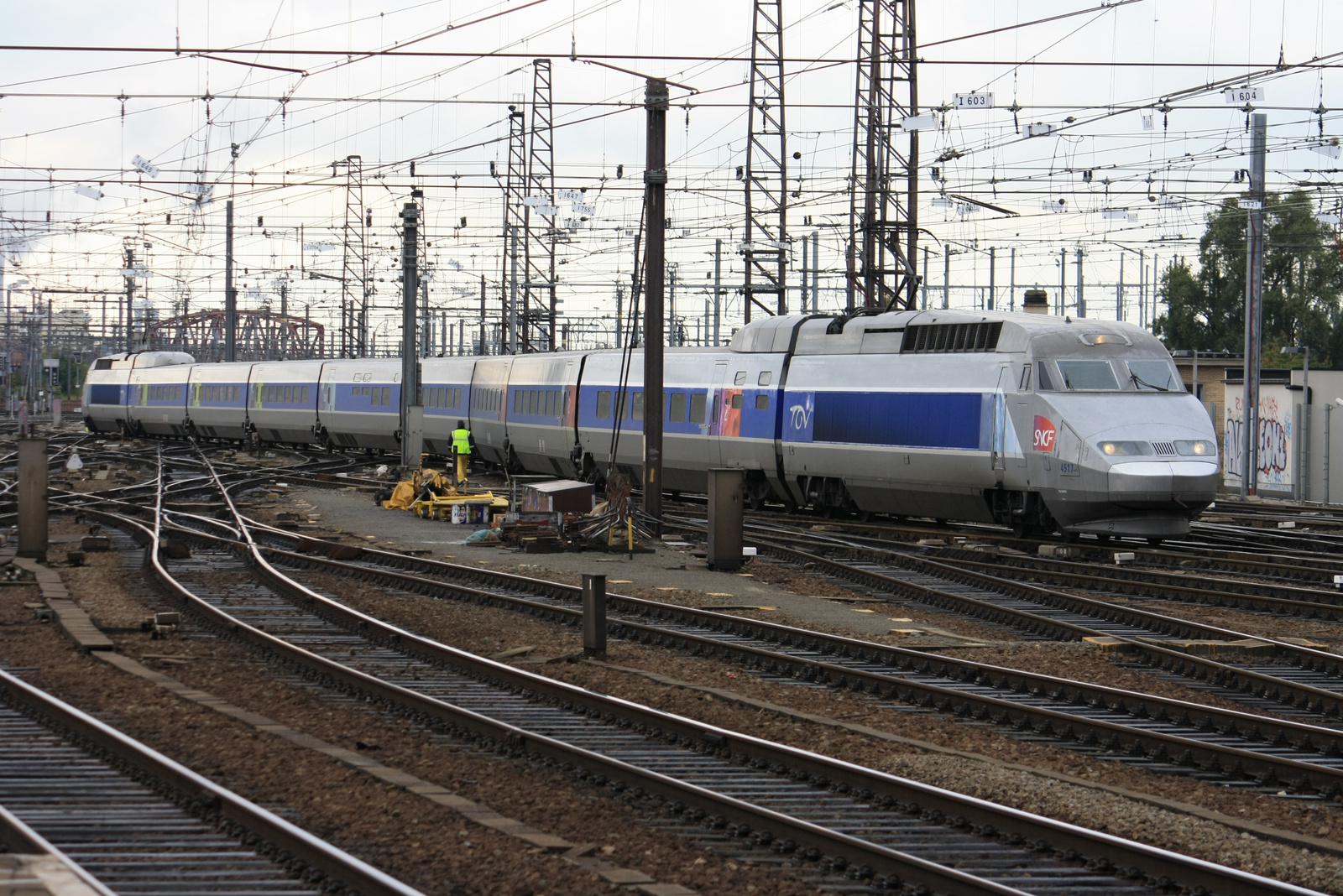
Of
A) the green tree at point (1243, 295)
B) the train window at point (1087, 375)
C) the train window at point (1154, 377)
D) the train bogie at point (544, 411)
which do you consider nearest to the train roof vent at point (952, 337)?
the train window at point (1087, 375)

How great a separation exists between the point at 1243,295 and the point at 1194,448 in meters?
57.1

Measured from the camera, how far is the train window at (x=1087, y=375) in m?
21.2

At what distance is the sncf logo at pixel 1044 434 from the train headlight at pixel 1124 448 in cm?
75

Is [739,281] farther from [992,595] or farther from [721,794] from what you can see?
[721,794]

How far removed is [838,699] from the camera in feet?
38.1

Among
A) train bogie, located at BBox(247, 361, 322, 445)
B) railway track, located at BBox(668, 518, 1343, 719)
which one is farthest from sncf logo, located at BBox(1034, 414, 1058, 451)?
train bogie, located at BBox(247, 361, 322, 445)

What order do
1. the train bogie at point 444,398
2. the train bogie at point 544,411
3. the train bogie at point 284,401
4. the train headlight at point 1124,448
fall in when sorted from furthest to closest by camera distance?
the train bogie at point 284,401 < the train bogie at point 444,398 < the train bogie at point 544,411 < the train headlight at point 1124,448

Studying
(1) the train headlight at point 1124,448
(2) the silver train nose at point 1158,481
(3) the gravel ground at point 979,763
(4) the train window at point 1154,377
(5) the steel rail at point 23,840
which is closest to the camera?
(5) the steel rail at point 23,840

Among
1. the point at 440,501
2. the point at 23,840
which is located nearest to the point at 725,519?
the point at 440,501

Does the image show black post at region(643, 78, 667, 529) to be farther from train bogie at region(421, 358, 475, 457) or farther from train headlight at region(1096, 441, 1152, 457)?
train bogie at region(421, 358, 475, 457)

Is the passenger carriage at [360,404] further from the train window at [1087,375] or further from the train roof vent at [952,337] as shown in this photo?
the train window at [1087,375]

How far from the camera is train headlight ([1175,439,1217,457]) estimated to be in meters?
20.6

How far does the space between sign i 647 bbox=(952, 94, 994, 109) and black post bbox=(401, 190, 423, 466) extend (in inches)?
500

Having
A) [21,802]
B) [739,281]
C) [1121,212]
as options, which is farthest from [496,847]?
[739,281]
